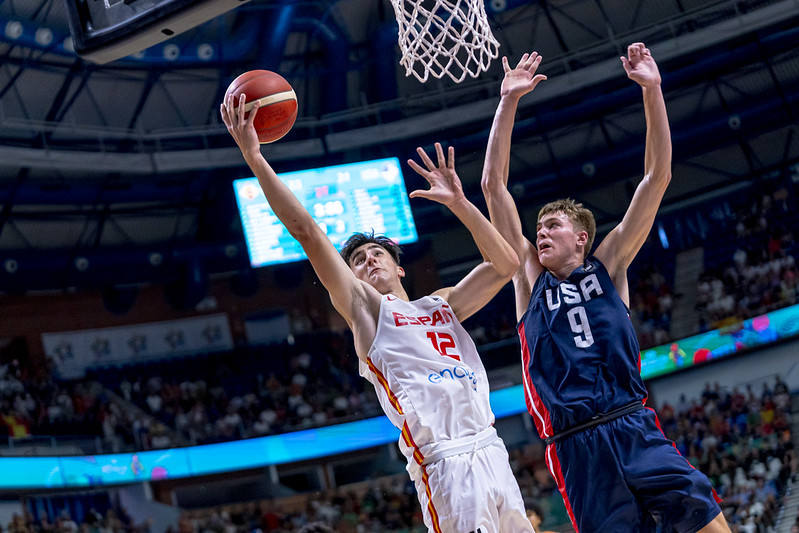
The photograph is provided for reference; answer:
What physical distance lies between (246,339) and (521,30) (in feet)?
30.7

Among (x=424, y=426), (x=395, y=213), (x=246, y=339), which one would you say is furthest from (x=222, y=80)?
(x=424, y=426)

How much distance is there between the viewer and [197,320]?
68.7ft

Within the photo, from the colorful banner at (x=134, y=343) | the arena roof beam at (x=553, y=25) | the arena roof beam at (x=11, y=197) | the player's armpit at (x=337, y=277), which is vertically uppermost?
the arena roof beam at (x=553, y=25)

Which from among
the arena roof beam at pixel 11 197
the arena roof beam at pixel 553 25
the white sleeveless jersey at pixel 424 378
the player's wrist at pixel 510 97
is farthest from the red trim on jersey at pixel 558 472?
the arena roof beam at pixel 553 25

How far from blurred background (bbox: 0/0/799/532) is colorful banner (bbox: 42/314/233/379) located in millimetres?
51

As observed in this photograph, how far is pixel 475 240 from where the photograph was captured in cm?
388

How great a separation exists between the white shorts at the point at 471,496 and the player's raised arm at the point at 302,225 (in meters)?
0.77

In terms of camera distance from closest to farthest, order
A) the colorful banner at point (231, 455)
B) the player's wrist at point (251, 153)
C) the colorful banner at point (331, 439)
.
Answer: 1. the player's wrist at point (251, 153)
2. the colorful banner at point (231, 455)
3. the colorful banner at point (331, 439)

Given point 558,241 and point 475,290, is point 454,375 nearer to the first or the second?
point 475,290

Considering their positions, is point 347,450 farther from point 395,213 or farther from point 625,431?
point 625,431

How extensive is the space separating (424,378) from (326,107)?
52.2 ft

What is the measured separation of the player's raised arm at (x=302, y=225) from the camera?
362 centimetres

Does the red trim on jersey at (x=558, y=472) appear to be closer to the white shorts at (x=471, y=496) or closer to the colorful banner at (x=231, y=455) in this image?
the white shorts at (x=471, y=496)

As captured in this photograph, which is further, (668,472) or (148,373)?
(148,373)
